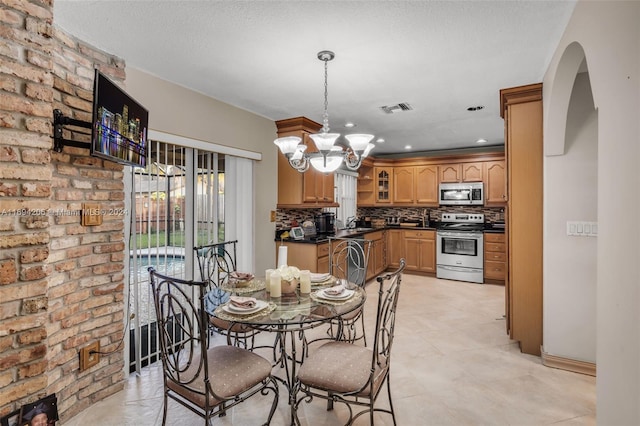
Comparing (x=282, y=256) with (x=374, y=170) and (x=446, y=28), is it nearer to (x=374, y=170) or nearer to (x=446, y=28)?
(x=446, y=28)

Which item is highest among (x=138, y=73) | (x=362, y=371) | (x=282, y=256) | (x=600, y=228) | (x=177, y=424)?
(x=138, y=73)

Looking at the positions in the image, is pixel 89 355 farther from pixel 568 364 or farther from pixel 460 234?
pixel 460 234

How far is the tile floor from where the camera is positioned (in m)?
1.99

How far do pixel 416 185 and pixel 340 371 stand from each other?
5.05 meters

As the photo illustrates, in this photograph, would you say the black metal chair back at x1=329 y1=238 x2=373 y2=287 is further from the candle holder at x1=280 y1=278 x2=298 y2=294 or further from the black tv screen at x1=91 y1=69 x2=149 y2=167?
the black tv screen at x1=91 y1=69 x2=149 y2=167

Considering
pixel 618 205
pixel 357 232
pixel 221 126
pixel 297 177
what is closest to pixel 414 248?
pixel 357 232

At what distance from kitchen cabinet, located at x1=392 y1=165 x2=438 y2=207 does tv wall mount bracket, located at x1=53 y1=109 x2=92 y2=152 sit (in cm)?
539

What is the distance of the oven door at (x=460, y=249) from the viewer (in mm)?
5375

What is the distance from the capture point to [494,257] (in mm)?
5285

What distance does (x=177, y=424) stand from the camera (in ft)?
6.43

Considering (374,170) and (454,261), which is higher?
(374,170)

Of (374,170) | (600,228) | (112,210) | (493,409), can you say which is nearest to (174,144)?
(112,210)

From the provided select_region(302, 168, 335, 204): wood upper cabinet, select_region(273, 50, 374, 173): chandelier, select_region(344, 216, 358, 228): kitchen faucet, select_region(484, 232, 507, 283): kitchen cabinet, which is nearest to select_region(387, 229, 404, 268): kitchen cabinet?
select_region(344, 216, 358, 228): kitchen faucet

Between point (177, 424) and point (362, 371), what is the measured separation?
121 centimetres
